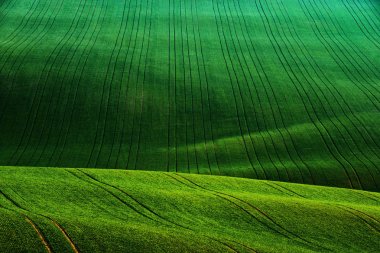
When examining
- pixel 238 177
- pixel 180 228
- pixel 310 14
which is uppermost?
pixel 310 14

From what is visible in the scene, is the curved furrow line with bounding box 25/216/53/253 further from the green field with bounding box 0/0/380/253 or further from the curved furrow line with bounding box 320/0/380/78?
the curved furrow line with bounding box 320/0/380/78

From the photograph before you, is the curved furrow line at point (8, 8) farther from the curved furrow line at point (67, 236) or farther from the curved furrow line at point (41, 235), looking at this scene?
the curved furrow line at point (67, 236)

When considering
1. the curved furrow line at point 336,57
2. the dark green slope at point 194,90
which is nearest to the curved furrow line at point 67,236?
the dark green slope at point 194,90

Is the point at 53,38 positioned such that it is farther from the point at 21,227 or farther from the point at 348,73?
the point at 21,227

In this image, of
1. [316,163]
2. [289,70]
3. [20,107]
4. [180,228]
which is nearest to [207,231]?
[180,228]

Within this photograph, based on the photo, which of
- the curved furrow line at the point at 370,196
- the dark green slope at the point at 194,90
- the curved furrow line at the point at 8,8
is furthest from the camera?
the curved furrow line at the point at 8,8

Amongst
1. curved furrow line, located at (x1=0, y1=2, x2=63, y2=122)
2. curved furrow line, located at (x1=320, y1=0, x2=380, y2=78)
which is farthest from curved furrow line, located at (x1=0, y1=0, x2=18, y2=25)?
curved furrow line, located at (x1=320, y1=0, x2=380, y2=78)
